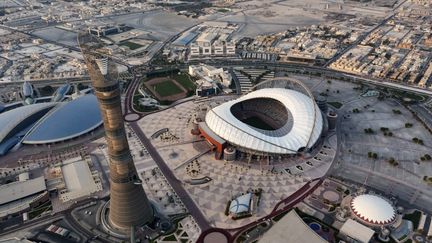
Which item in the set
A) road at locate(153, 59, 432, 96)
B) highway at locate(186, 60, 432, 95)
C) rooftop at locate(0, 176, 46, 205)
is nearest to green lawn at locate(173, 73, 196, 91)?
road at locate(153, 59, 432, 96)

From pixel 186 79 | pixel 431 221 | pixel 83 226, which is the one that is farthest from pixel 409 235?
pixel 186 79

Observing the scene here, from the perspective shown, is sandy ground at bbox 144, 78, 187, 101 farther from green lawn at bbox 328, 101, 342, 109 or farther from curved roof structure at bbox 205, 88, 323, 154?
green lawn at bbox 328, 101, 342, 109

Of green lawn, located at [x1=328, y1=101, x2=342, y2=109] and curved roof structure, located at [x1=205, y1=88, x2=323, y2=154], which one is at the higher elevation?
curved roof structure, located at [x1=205, y1=88, x2=323, y2=154]

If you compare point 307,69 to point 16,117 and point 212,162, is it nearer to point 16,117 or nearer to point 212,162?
point 212,162

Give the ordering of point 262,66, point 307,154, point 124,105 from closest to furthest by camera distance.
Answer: point 307,154 → point 124,105 → point 262,66

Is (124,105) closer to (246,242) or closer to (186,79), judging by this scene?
(186,79)

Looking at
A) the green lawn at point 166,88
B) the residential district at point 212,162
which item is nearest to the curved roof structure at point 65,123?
the residential district at point 212,162

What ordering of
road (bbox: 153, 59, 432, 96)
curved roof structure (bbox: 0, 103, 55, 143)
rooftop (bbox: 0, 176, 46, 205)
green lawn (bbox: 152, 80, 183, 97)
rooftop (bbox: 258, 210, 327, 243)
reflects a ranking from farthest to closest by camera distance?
road (bbox: 153, 59, 432, 96) → green lawn (bbox: 152, 80, 183, 97) → curved roof structure (bbox: 0, 103, 55, 143) → rooftop (bbox: 0, 176, 46, 205) → rooftop (bbox: 258, 210, 327, 243)

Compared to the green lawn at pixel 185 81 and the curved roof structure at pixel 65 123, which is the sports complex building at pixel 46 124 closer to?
the curved roof structure at pixel 65 123
